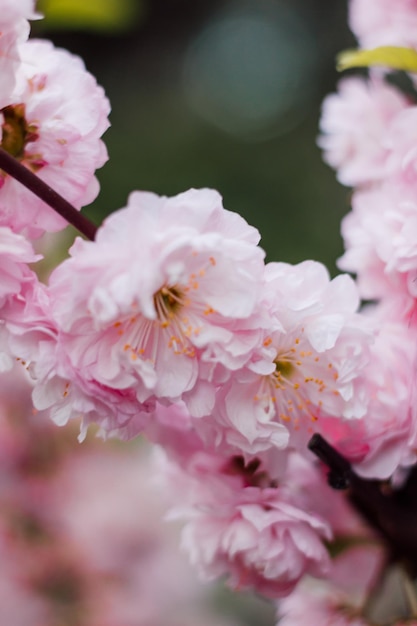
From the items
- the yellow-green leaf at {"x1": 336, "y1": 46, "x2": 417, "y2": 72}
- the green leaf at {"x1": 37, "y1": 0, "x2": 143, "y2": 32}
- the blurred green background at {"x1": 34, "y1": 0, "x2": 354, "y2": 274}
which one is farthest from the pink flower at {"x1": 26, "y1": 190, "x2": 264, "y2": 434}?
the blurred green background at {"x1": 34, "y1": 0, "x2": 354, "y2": 274}

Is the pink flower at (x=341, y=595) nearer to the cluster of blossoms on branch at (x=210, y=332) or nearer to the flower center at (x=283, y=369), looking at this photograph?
the cluster of blossoms on branch at (x=210, y=332)

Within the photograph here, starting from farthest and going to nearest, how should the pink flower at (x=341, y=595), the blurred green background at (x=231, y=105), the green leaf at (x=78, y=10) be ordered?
the blurred green background at (x=231, y=105) < the green leaf at (x=78, y=10) < the pink flower at (x=341, y=595)

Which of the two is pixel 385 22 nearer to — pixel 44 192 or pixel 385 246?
pixel 385 246

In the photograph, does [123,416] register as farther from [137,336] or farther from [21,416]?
[21,416]

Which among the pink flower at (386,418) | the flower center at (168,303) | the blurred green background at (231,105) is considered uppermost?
the flower center at (168,303)

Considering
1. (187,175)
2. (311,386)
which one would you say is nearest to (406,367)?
(311,386)

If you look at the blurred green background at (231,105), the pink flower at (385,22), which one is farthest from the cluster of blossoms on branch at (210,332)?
the blurred green background at (231,105)
